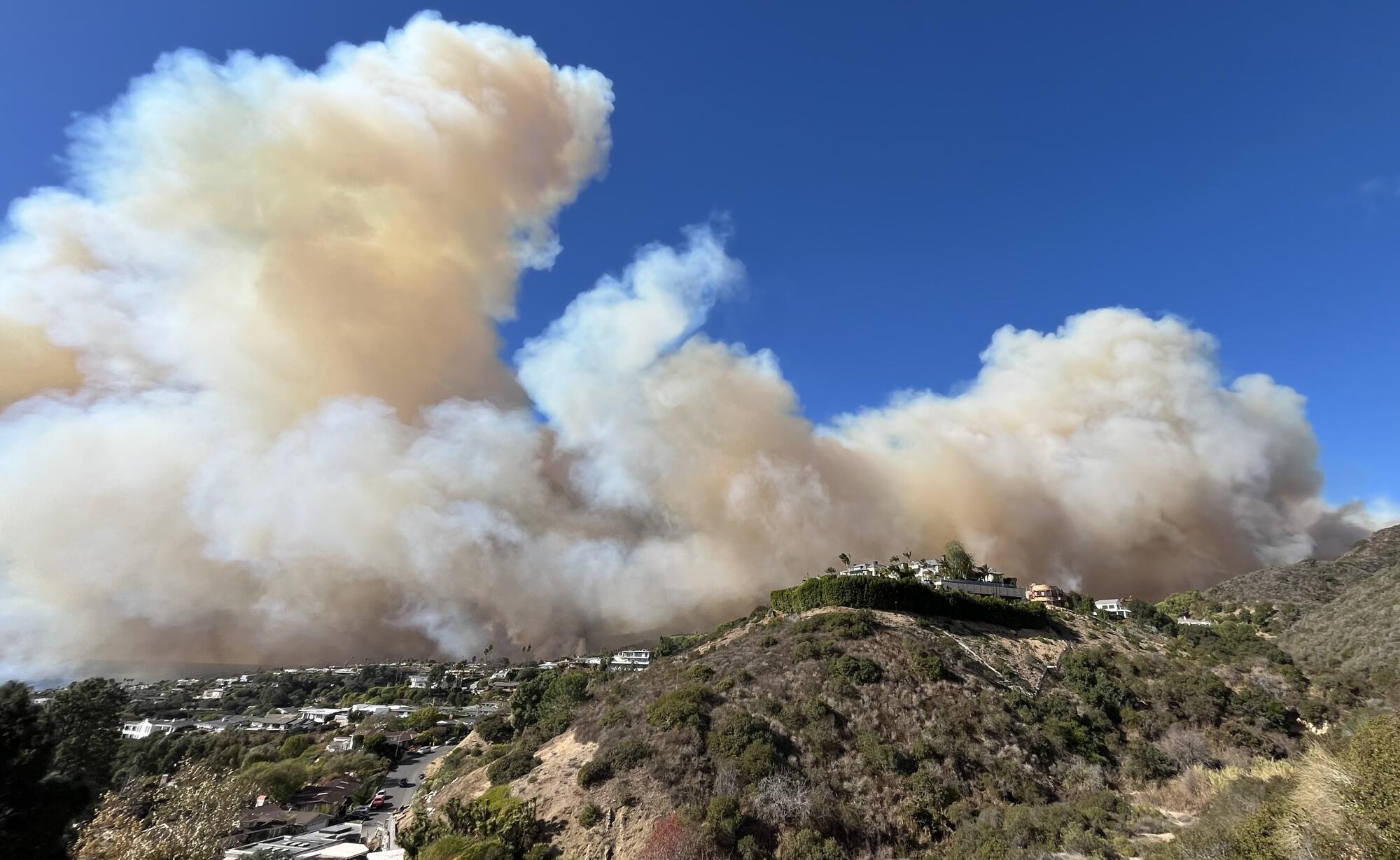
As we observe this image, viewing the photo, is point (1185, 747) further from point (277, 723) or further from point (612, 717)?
point (277, 723)

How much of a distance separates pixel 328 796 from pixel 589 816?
35.2 meters

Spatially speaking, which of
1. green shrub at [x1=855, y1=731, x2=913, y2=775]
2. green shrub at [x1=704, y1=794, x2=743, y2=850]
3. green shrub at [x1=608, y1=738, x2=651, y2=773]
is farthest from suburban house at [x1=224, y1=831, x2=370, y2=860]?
green shrub at [x1=855, y1=731, x2=913, y2=775]

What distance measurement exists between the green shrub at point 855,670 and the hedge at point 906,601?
964cm

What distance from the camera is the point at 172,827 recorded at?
19156mm

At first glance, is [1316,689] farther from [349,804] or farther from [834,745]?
[349,804]

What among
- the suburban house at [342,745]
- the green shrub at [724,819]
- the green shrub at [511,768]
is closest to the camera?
the green shrub at [724,819]

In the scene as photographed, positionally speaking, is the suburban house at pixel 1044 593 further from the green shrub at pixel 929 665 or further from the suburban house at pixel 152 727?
the suburban house at pixel 152 727

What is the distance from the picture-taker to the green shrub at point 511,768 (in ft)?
98.1

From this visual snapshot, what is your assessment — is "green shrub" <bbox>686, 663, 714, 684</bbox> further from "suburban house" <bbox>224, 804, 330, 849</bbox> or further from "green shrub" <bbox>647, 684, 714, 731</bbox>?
"suburban house" <bbox>224, 804, 330, 849</bbox>

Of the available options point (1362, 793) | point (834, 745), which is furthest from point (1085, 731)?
point (1362, 793)

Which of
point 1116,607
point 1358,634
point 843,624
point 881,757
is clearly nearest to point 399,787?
point 843,624

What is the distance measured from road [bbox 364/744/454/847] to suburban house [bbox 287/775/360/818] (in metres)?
2.62

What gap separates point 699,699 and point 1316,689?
3949 centimetres

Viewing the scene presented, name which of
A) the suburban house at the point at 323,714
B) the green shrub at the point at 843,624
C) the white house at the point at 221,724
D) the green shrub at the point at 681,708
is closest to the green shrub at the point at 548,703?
the green shrub at the point at 681,708
